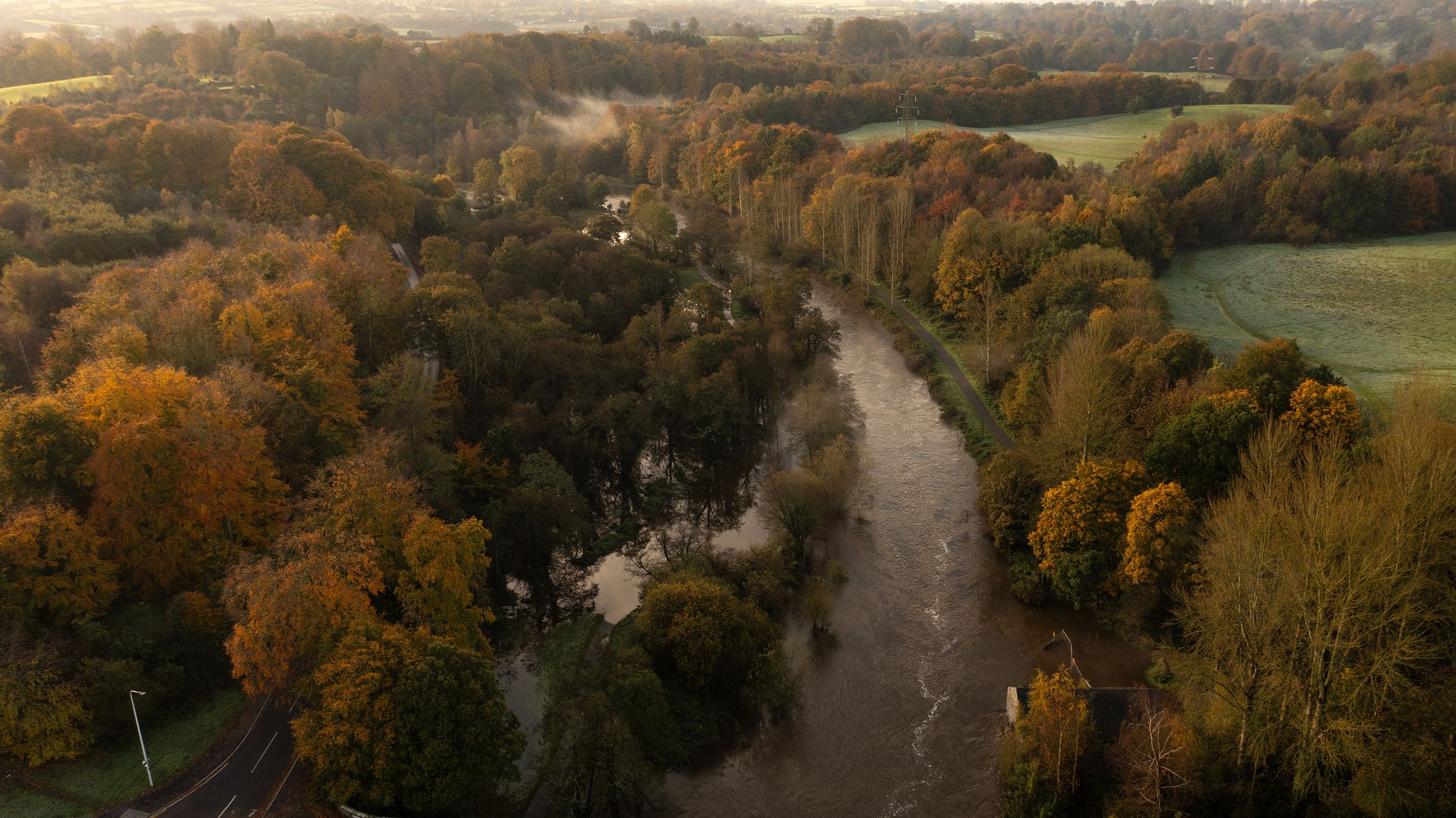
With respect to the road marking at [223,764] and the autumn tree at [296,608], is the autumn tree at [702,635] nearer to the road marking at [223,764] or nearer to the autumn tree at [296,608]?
the autumn tree at [296,608]

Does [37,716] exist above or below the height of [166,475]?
below

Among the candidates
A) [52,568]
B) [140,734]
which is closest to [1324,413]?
[140,734]

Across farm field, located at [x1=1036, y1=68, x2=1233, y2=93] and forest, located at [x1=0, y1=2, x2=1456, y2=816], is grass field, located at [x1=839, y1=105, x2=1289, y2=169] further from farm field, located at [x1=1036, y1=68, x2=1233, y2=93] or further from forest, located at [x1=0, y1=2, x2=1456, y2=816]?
farm field, located at [x1=1036, y1=68, x2=1233, y2=93]

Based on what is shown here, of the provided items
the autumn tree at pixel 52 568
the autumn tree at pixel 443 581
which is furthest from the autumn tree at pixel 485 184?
the autumn tree at pixel 52 568

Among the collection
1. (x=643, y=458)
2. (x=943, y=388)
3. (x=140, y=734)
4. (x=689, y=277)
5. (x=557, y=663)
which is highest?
(x=689, y=277)

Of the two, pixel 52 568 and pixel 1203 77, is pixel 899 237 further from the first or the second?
pixel 1203 77

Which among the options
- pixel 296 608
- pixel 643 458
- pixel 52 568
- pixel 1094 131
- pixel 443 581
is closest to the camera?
pixel 296 608
